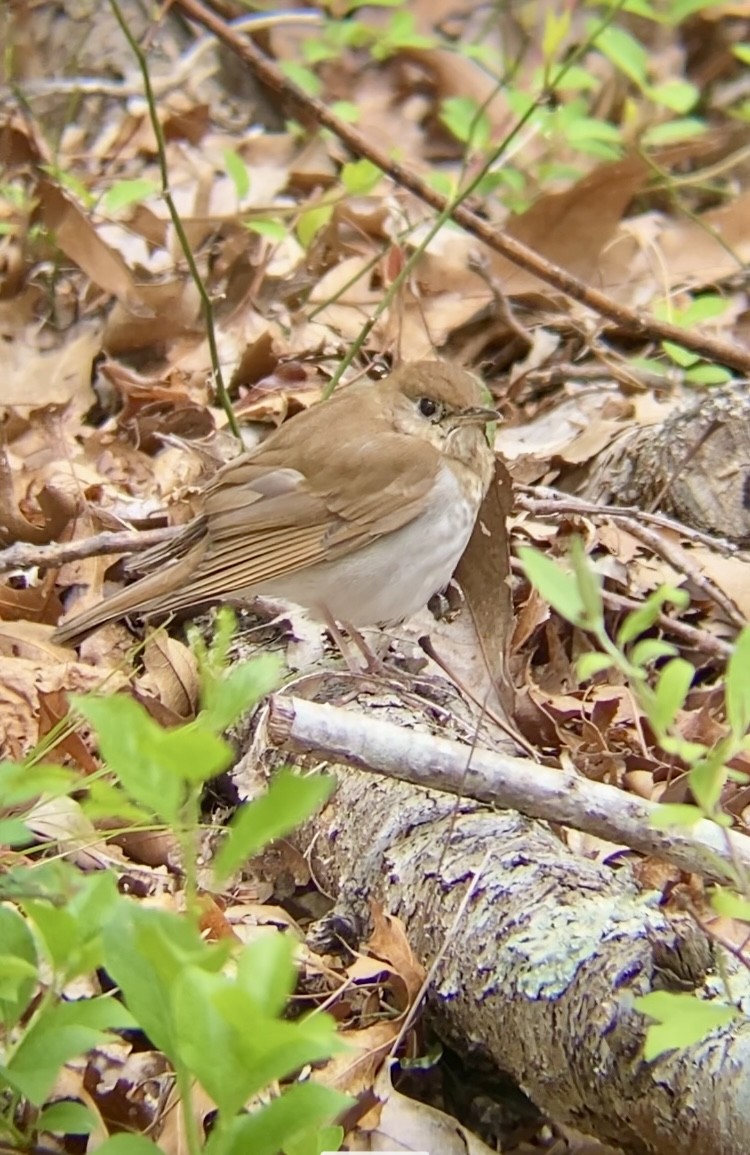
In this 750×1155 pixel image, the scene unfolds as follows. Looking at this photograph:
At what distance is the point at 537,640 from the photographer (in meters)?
3.42

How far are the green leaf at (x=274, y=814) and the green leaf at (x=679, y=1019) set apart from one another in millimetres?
456

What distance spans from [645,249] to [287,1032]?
4607 millimetres

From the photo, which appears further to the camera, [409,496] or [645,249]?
[645,249]

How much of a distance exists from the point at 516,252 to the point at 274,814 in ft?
11.5

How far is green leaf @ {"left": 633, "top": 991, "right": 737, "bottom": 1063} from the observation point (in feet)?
4.89

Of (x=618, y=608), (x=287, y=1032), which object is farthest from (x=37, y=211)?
(x=287, y=1032)

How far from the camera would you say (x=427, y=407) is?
11.6ft

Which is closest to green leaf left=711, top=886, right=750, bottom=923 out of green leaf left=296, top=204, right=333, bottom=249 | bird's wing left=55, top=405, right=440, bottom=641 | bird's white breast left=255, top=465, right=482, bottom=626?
bird's white breast left=255, top=465, right=482, bottom=626

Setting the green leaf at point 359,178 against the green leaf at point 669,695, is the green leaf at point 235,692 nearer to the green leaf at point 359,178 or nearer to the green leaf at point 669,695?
the green leaf at point 669,695

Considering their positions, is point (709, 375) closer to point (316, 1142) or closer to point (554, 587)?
point (554, 587)

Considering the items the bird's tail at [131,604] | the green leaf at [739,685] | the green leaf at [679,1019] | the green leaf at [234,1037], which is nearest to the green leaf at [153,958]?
the green leaf at [234,1037]

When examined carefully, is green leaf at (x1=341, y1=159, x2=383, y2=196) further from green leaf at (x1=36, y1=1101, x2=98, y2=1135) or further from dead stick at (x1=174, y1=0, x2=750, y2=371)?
green leaf at (x1=36, y1=1101, x2=98, y2=1135)

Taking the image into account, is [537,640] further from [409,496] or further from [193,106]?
[193,106]

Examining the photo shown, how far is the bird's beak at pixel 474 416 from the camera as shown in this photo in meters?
3.47
